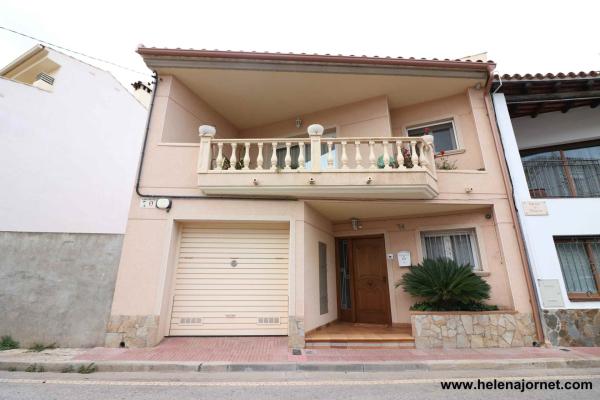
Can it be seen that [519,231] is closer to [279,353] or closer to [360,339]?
[360,339]

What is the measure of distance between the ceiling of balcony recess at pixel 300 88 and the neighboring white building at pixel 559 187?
159cm

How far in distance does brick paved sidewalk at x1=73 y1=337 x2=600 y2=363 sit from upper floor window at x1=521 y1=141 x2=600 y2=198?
3734 millimetres

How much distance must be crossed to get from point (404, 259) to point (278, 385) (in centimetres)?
467

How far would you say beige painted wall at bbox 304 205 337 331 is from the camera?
20.1 ft

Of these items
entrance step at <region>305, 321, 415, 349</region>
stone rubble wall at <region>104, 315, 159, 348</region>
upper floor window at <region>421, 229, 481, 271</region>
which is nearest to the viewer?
stone rubble wall at <region>104, 315, 159, 348</region>

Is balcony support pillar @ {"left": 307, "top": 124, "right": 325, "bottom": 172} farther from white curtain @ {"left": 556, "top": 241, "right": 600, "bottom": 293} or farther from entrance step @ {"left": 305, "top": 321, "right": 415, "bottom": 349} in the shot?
white curtain @ {"left": 556, "top": 241, "right": 600, "bottom": 293}

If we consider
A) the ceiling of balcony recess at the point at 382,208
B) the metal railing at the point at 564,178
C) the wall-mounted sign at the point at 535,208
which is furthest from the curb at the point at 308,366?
the metal railing at the point at 564,178

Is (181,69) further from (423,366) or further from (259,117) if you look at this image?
(423,366)

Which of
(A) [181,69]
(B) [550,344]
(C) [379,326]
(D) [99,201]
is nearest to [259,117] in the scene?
(A) [181,69]

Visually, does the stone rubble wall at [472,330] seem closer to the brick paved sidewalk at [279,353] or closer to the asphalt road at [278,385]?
the brick paved sidewalk at [279,353]

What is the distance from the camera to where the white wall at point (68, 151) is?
7.77 m

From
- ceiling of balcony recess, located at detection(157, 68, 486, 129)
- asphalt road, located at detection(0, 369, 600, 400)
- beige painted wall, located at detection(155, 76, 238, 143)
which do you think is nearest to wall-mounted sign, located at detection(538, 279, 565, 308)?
asphalt road, located at detection(0, 369, 600, 400)

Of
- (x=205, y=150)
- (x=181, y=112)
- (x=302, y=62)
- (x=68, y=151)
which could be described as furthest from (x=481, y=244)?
(x=68, y=151)

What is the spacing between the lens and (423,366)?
4703mm
